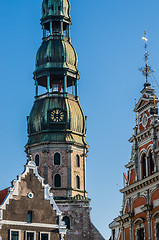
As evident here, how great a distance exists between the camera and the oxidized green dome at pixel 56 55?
272ft

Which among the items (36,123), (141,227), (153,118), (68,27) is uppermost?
(68,27)

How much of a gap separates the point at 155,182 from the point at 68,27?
44354 mm

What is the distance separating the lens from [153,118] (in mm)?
48781

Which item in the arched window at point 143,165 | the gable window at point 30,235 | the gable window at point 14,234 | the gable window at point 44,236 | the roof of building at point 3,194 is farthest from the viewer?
the roof of building at point 3,194

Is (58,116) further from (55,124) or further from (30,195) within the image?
(30,195)

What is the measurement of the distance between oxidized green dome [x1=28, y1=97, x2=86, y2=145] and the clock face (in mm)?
516

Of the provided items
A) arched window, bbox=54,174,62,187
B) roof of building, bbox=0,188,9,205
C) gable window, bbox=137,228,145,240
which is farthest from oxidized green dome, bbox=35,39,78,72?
gable window, bbox=137,228,145,240

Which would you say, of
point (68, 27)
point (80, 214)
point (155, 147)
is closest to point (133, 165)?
point (155, 147)

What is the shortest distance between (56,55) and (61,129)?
10.4 metres

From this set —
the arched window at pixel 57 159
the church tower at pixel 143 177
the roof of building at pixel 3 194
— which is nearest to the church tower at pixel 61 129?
the arched window at pixel 57 159

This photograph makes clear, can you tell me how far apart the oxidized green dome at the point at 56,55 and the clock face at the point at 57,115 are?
19.7ft

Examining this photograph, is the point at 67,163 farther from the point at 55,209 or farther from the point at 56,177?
the point at 55,209

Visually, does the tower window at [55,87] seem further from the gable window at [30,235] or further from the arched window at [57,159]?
the gable window at [30,235]

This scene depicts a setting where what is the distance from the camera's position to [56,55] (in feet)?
275
